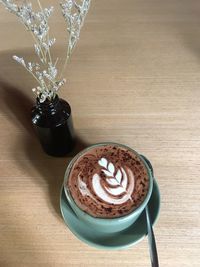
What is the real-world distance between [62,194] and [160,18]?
23.6 inches

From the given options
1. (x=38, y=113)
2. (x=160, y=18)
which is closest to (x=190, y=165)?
(x=38, y=113)

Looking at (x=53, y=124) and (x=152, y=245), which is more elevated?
(x=53, y=124)

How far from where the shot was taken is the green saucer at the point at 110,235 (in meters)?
0.49

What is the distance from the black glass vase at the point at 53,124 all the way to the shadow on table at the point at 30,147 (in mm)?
25

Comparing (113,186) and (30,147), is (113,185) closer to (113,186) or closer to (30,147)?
(113,186)

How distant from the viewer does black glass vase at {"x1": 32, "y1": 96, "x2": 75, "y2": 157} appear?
1.75 feet

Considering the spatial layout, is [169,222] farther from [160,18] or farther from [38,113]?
[160,18]

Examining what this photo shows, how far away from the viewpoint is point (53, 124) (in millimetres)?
540

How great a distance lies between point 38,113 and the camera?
54 cm

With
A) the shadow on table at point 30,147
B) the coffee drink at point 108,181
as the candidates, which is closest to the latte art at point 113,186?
the coffee drink at point 108,181

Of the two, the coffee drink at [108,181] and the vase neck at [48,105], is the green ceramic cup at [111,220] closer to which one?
the coffee drink at [108,181]

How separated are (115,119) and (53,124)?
0.16 m

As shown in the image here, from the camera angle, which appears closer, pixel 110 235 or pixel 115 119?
pixel 110 235

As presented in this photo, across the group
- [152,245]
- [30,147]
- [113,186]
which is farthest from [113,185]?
[30,147]
